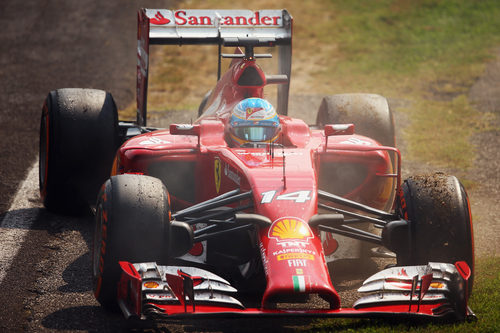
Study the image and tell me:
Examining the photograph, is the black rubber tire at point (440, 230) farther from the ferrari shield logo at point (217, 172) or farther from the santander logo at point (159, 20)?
the santander logo at point (159, 20)

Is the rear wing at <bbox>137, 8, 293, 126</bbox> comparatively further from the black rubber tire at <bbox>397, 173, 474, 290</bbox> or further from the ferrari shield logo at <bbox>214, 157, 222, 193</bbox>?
the black rubber tire at <bbox>397, 173, 474, 290</bbox>

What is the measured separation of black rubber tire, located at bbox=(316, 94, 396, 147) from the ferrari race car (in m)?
0.01

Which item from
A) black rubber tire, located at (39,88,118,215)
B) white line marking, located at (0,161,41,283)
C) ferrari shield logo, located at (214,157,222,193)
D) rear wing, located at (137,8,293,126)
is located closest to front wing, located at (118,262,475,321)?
ferrari shield logo, located at (214,157,222,193)

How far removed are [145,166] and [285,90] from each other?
289cm

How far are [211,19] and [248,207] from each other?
376cm

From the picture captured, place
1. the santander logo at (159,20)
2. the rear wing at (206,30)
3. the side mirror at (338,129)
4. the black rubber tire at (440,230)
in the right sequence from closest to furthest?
the black rubber tire at (440,230) < the side mirror at (338,129) < the rear wing at (206,30) < the santander logo at (159,20)

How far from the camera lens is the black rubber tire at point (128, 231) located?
18.4 feet

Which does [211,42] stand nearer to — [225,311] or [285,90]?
[285,90]

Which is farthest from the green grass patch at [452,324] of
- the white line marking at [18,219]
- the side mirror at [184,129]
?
the white line marking at [18,219]

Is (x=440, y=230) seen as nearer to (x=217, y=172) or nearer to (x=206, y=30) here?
(x=217, y=172)

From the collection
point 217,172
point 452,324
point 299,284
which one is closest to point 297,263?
point 299,284

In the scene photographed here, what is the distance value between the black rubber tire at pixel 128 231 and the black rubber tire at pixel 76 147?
2543 mm

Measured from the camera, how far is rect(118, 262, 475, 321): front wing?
5227 mm

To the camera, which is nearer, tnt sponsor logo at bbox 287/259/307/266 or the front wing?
the front wing
